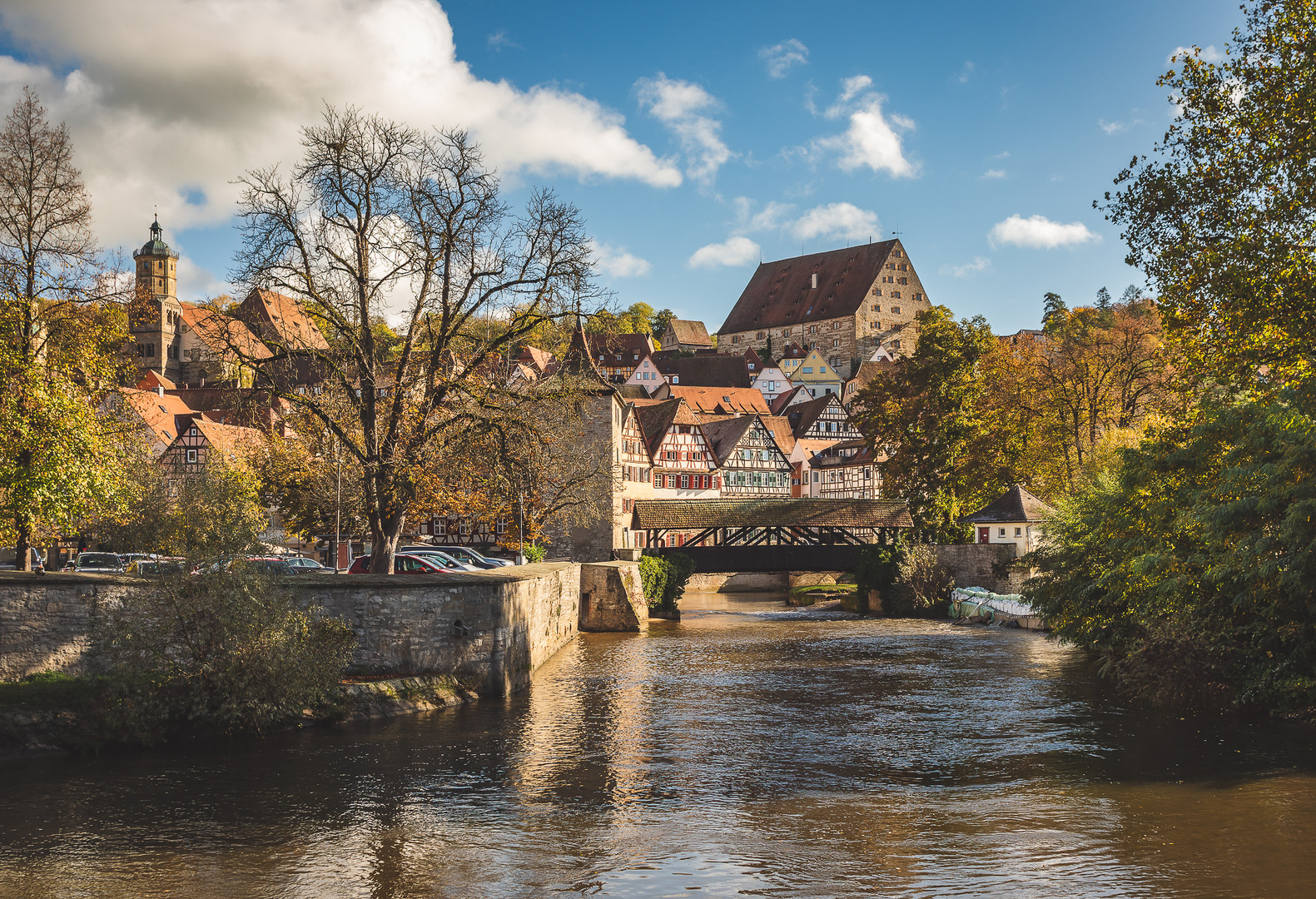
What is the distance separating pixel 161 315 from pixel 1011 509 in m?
70.2

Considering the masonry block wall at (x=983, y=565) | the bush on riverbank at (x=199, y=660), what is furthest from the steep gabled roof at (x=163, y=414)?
the bush on riverbank at (x=199, y=660)

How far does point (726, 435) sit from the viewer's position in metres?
63.3

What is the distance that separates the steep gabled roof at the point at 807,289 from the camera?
340 ft

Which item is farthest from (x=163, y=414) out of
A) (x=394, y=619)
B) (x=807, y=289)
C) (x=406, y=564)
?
(x=807, y=289)

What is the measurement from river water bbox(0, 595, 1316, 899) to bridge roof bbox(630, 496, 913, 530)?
2152 cm

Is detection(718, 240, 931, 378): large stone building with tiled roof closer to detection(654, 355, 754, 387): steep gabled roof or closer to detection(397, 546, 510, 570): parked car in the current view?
detection(654, 355, 754, 387): steep gabled roof

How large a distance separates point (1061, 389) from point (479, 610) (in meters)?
29.6

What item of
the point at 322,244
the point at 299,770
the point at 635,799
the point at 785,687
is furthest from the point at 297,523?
the point at 635,799

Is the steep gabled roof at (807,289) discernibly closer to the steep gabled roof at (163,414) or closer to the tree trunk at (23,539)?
the steep gabled roof at (163,414)

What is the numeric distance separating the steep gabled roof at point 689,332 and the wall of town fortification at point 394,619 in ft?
301

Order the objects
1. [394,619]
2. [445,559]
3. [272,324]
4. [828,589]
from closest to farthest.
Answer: [394,619]
[272,324]
[445,559]
[828,589]

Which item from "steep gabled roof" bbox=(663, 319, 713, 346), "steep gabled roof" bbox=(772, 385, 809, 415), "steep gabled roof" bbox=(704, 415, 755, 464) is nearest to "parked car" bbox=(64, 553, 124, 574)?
"steep gabled roof" bbox=(704, 415, 755, 464)

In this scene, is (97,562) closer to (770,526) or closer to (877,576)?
(770,526)

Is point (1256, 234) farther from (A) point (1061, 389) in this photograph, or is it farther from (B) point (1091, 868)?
(A) point (1061, 389)
